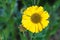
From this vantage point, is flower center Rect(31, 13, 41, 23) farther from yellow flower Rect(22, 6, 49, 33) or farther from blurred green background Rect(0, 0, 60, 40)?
blurred green background Rect(0, 0, 60, 40)

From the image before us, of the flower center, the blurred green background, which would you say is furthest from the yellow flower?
the blurred green background

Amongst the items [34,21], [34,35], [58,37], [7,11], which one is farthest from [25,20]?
[58,37]

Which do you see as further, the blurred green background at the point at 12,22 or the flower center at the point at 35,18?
the blurred green background at the point at 12,22

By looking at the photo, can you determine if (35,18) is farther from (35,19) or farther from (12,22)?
(12,22)

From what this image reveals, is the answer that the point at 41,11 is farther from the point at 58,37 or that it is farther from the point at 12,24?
the point at 58,37

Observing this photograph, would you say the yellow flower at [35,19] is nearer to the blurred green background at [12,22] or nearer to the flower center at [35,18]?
the flower center at [35,18]

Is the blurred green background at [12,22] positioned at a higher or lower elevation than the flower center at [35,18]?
lower

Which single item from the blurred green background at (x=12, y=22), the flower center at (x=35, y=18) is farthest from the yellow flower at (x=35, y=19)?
the blurred green background at (x=12, y=22)

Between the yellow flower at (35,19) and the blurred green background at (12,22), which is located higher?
the yellow flower at (35,19)

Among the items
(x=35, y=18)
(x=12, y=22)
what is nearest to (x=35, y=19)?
(x=35, y=18)
